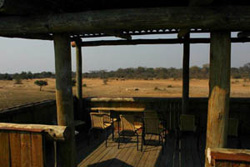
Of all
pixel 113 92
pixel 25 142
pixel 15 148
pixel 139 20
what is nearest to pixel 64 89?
pixel 25 142

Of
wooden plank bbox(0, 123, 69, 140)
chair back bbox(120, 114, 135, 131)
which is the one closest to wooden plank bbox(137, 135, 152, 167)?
chair back bbox(120, 114, 135, 131)

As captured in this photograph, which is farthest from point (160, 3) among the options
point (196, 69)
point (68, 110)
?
point (196, 69)

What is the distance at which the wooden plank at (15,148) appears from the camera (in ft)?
8.25

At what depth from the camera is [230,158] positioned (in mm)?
1993

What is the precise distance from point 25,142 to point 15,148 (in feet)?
0.66

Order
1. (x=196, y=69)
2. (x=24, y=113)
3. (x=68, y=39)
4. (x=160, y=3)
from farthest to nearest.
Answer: (x=196, y=69), (x=24, y=113), (x=68, y=39), (x=160, y=3)

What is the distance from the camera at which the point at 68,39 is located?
276 cm

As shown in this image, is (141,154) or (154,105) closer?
(141,154)

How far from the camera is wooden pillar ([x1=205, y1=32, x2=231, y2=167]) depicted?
7.57 ft

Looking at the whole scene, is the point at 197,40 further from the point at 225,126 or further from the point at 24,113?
the point at 24,113

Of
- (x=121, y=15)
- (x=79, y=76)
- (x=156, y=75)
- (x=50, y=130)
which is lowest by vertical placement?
(x=50, y=130)

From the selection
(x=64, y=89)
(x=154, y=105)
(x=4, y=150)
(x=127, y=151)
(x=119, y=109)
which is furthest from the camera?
(x=119, y=109)

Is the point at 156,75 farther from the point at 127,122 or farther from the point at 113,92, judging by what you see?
the point at 127,122

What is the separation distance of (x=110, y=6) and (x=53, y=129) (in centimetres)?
182
